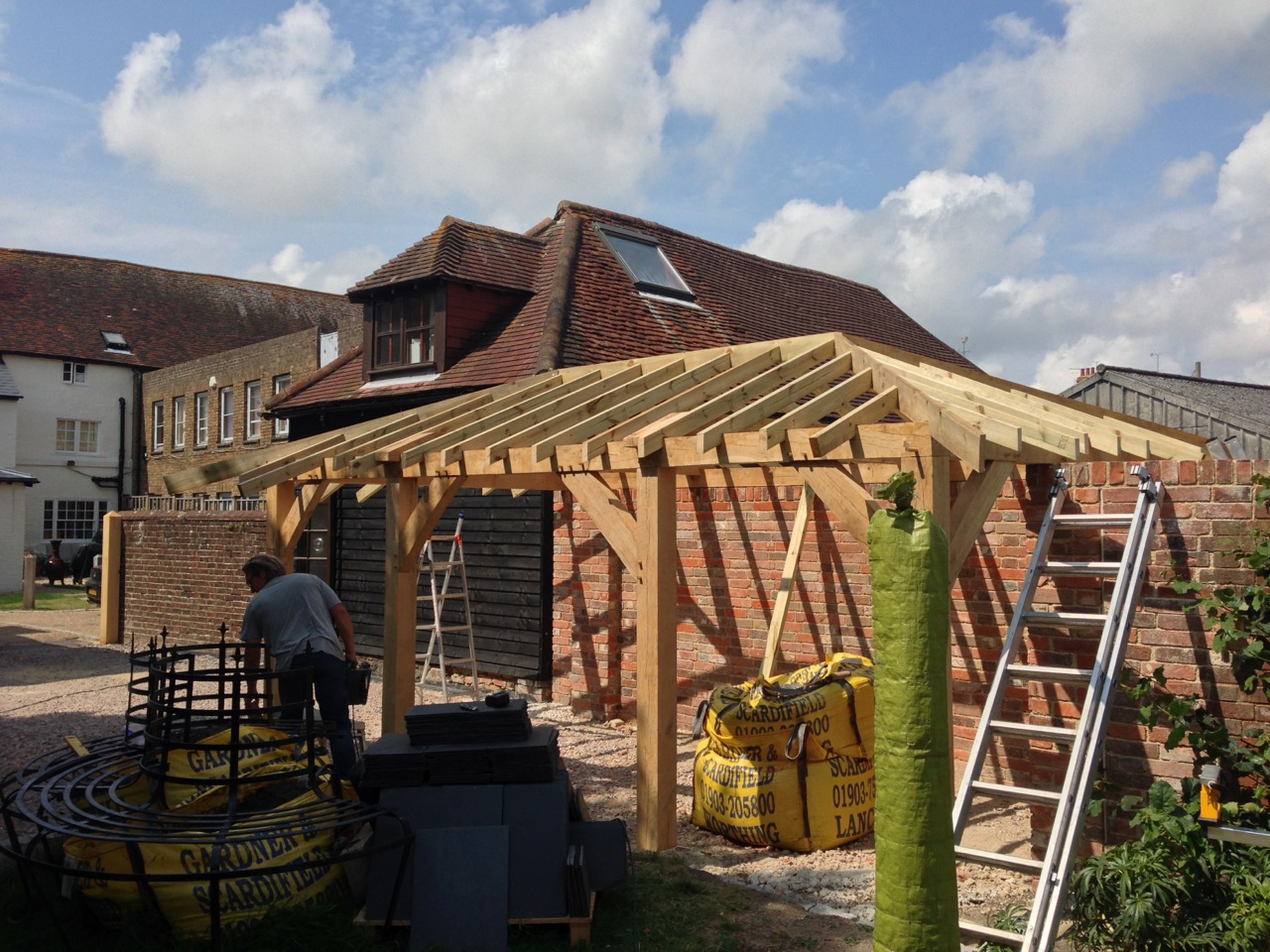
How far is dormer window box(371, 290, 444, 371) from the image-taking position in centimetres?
1488

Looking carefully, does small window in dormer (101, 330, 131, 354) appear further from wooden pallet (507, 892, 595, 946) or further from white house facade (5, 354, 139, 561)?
wooden pallet (507, 892, 595, 946)

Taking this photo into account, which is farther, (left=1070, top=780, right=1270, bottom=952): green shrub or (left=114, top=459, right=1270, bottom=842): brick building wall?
(left=114, top=459, right=1270, bottom=842): brick building wall

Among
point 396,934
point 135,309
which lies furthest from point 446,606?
point 135,309

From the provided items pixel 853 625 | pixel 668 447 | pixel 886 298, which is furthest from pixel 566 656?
pixel 886 298

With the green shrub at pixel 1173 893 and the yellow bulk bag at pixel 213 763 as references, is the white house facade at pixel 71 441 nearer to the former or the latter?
the yellow bulk bag at pixel 213 763

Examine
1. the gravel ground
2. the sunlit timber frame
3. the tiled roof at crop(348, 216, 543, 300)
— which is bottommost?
the gravel ground

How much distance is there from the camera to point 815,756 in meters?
6.13

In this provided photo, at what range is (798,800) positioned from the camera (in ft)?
20.0

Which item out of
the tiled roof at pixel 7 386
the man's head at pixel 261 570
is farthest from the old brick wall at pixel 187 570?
the tiled roof at pixel 7 386

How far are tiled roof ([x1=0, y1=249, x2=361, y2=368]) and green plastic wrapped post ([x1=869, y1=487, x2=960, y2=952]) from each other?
2894 cm

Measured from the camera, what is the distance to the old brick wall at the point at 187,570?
1504cm

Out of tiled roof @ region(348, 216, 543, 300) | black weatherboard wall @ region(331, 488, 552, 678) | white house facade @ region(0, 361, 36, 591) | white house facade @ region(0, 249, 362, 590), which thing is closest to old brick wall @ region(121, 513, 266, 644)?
black weatherboard wall @ region(331, 488, 552, 678)

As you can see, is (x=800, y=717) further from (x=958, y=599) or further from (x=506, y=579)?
(x=506, y=579)

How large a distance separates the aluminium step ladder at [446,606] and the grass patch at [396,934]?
5.68 metres
